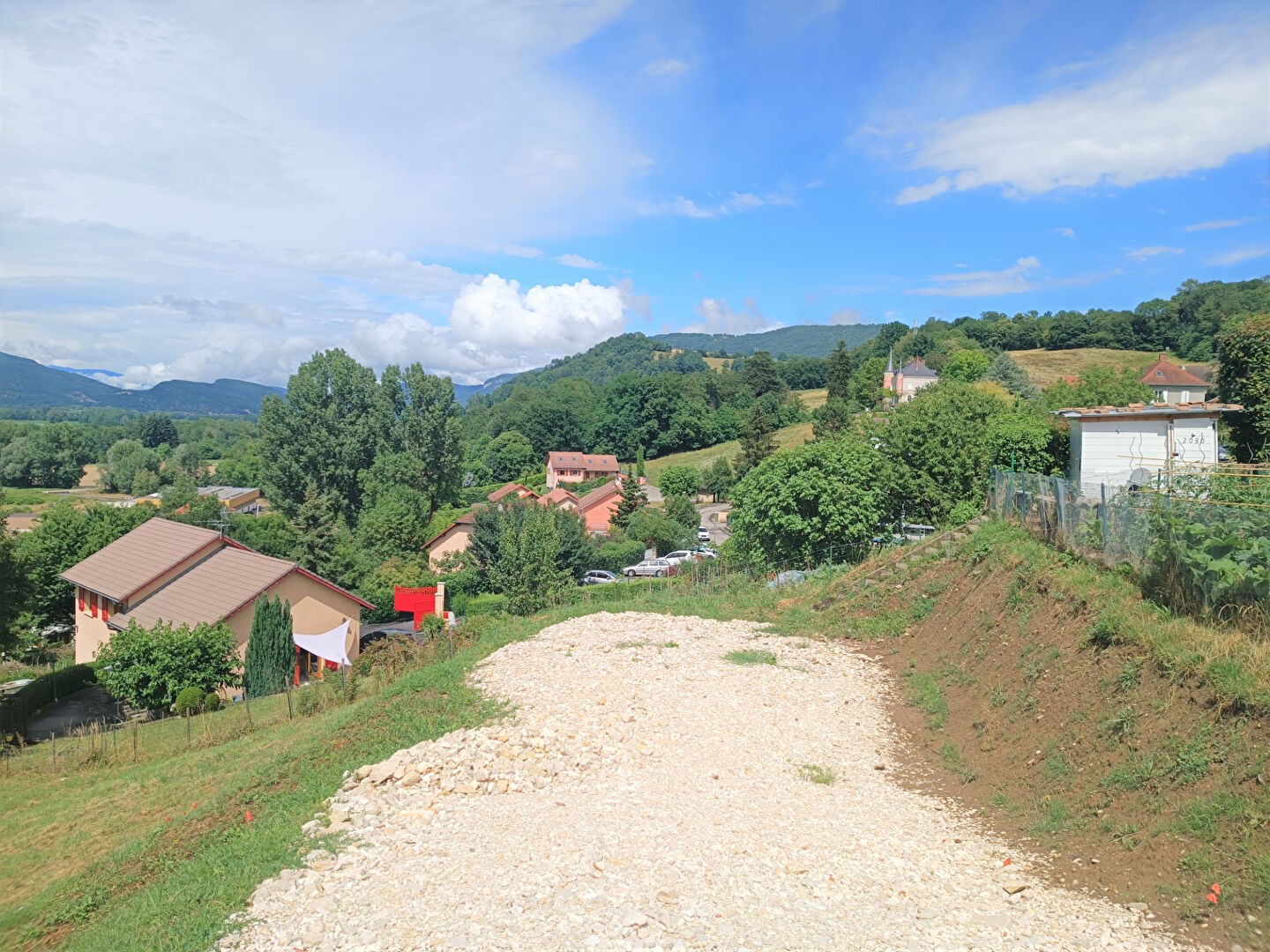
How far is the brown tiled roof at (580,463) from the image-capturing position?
86312mm

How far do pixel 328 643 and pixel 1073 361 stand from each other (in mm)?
95656

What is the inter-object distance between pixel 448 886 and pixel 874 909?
11.7 ft

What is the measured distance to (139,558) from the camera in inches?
1168

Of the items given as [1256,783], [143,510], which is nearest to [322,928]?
[1256,783]

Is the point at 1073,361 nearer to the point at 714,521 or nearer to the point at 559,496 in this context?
the point at 714,521

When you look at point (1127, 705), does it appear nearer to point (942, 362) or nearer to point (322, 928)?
point (322, 928)

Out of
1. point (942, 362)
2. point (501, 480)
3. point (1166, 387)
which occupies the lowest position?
point (501, 480)

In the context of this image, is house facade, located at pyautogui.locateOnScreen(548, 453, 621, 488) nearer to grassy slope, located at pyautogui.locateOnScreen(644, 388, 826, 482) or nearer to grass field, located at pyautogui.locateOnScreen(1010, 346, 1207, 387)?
grassy slope, located at pyautogui.locateOnScreen(644, 388, 826, 482)

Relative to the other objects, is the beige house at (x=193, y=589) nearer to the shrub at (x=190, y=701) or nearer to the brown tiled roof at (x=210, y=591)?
the brown tiled roof at (x=210, y=591)

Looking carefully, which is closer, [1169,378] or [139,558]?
[139,558]

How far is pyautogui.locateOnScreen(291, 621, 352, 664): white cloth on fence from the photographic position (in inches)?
979

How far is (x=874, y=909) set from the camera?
6.28 meters

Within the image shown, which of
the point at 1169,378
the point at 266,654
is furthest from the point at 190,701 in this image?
the point at 1169,378

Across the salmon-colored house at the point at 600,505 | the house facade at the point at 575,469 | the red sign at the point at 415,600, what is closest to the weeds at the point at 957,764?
the red sign at the point at 415,600
